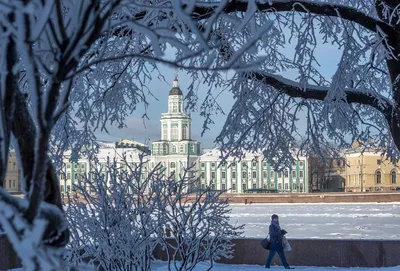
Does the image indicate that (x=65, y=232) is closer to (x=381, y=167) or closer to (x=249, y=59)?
(x=249, y=59)

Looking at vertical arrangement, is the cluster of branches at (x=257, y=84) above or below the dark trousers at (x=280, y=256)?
above

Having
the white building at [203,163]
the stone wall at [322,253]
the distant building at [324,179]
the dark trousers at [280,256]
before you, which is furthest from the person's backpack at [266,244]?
the distant building at [324,179]

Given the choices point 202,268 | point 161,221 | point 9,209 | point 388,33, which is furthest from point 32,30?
point 202,268

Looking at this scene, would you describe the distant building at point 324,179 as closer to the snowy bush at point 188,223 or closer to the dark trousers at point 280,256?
the dark trousers at point 280,256

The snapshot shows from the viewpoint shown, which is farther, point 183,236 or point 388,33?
point 183,236

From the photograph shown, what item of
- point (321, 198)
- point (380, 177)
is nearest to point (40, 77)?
point (321, 198)

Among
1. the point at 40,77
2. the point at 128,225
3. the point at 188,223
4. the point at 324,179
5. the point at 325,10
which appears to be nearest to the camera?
the point at 40,77

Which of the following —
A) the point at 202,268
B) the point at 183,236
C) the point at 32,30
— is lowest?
the point at 202,268

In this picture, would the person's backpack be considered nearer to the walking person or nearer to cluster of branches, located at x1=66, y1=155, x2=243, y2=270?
the walking person

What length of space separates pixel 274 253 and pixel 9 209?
31.3ft

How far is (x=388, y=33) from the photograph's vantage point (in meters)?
6.10

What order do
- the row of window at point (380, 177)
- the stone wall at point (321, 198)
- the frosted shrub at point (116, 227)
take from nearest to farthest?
the frosted shrub at point (116, 227) < the stone wall at point (321, 198) < the row of window at point (380, 177)

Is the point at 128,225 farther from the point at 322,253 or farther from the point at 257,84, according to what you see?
the point at 322,253

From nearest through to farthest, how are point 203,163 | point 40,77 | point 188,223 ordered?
point 40,77 → point 188,223 → point 203,163
